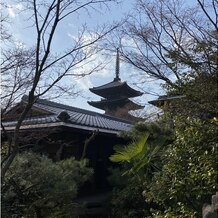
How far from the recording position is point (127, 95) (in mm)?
27391

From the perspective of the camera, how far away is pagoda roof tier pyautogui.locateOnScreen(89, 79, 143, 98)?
27.4 m

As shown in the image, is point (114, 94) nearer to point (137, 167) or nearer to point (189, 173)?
point (137, 167)

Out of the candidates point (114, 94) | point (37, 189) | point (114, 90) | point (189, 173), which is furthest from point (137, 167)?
point (114, 94)

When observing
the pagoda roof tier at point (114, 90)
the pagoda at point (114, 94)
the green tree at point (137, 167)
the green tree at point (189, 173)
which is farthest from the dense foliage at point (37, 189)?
the pagoda at point (114, 94)

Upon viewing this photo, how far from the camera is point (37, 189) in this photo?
6473 mm

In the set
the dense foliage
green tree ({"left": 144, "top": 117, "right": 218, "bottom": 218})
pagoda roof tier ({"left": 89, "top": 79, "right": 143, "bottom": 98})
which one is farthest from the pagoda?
green tree ({"left": 144, "top": 117, "right": 218, "bottom": 218})

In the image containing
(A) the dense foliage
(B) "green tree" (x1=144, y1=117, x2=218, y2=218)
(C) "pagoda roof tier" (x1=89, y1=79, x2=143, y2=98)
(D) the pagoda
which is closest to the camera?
(B) "green tree" (x1=144, y1=117, x2=218, y2=218)

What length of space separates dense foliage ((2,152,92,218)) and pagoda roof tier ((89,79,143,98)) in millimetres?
20318

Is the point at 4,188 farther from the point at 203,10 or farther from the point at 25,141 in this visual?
the point at 203,10

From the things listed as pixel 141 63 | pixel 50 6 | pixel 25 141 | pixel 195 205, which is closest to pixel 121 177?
pixel 25 141

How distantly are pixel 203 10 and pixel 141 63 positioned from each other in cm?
328

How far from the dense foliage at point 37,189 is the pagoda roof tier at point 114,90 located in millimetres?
20318

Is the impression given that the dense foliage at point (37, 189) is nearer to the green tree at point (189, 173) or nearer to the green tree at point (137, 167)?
the green tree at point (137, 167)

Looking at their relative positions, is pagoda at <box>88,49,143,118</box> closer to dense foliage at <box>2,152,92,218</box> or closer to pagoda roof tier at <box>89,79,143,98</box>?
pagoda roof tier at <box>89,79,143,98</box>
